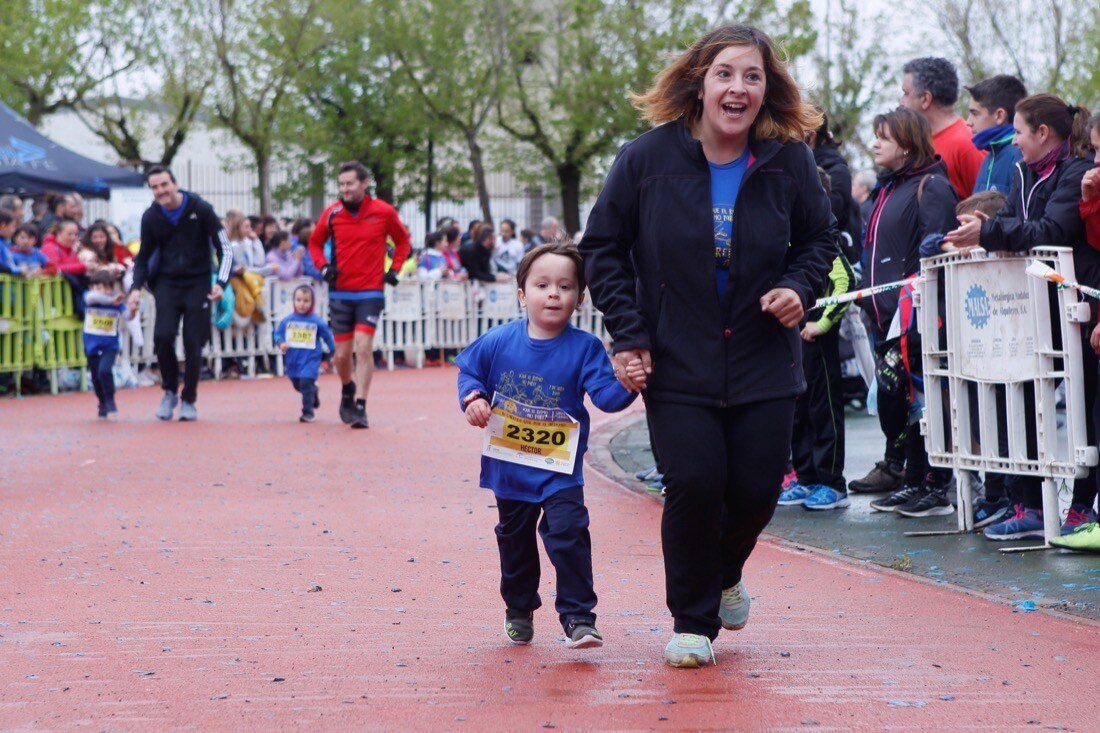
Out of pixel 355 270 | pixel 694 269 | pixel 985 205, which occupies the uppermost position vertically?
pixel 355 270

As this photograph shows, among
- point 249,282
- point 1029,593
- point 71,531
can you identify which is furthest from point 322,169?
point 1029,593

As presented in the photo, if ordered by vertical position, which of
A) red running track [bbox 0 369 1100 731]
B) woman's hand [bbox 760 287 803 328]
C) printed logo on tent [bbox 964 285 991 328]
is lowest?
red running track [bbox 0 369 1100 731]

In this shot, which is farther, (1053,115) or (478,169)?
(478,169)

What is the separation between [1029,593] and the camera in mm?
6598

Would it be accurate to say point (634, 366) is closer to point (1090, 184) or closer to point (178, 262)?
point (1090, 184)

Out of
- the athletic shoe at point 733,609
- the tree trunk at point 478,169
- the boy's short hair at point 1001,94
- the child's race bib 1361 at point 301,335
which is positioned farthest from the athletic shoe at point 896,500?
the tree trunk at point 478,169

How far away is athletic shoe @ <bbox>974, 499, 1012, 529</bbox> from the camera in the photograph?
8.23 metres

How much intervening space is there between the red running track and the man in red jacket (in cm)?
393

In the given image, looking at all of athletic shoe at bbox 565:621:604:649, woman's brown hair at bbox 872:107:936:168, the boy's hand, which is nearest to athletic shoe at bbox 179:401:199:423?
woman's brown hair at bbox 872:107:936:168

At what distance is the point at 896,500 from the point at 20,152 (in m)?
16.9

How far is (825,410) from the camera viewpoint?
922 centimetres

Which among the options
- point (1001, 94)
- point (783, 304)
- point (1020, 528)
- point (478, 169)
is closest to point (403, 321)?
point (478, 169)

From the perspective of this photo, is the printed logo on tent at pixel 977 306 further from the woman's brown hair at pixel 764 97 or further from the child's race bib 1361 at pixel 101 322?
the child's race bib 1361 at pixel 101 322

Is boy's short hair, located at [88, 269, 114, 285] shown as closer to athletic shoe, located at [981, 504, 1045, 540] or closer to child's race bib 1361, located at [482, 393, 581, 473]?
athletic shoe, located at [981, 504, 1045, 540]
